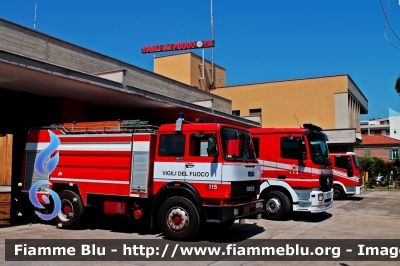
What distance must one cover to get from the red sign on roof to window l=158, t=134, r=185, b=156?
2886 cm

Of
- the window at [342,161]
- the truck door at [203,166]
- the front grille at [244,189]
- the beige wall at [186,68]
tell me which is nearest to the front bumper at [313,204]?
the front grille at [244,189]

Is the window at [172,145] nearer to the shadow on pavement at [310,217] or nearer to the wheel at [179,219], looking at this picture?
the wheel at [179,219]

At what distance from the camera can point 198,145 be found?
9.12 meters

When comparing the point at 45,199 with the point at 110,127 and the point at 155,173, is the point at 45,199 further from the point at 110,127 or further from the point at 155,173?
the point at 155,173

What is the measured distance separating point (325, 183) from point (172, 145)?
18.6ft

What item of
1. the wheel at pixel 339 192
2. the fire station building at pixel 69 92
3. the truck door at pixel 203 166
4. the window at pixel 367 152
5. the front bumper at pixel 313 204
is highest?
the fire station building at pixel 69 92

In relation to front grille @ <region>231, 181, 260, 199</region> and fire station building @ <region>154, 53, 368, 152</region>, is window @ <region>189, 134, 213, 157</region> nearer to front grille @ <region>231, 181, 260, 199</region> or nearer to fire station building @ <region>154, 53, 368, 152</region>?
front grille @ <region>231, 181, 260, 199</region>

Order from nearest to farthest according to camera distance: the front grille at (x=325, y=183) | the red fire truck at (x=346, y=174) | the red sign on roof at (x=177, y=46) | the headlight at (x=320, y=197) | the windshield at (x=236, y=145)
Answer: the windshield at (x=236, y=145) → the headlight at (x=320, y=197) → the front grille at (x=325, y=183) → the red fire truck at (x=346, y=174) → the red sign on roof at (x=177, y=46)

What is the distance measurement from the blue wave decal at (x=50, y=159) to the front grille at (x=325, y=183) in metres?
7.79

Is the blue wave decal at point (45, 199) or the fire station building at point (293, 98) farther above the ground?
the fire station building at point (293, 98)

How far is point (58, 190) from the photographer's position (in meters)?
10.9

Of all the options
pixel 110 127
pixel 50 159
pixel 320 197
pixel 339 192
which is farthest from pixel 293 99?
pixel 50 159

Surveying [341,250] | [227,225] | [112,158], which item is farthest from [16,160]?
[341,250]

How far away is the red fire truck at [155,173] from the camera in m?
8.74
